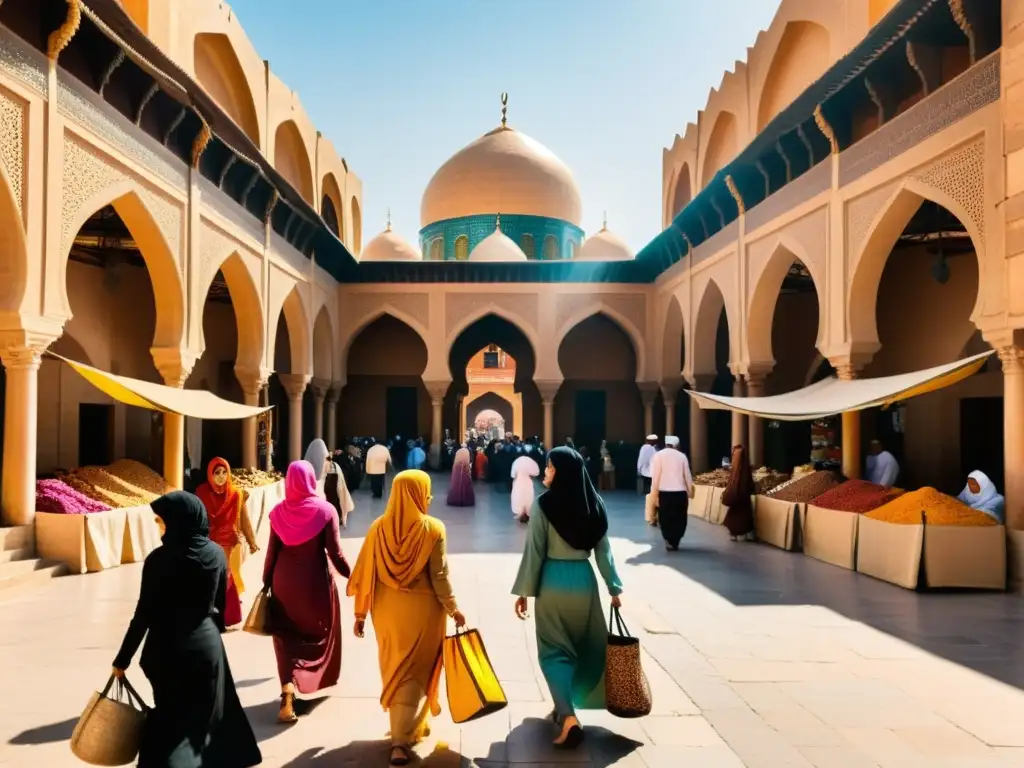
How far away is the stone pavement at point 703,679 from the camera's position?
11.4 ft

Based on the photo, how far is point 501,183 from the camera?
24.8 meters

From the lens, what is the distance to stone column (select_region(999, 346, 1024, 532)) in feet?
22.6

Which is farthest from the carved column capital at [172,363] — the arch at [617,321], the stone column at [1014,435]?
the arch at [617,321]

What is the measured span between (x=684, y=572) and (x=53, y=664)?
5.05 meters

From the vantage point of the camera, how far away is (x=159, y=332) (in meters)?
9.91

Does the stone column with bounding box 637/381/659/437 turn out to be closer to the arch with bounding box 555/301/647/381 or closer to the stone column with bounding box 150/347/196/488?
the arch with bounding box 555/301/647/381

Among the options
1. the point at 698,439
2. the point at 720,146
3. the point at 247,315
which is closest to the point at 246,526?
the point at 247,315

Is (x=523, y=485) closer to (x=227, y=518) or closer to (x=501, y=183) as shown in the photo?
(x=227, y=518)

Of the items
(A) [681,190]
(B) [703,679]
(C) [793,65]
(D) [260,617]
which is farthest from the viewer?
(A) [681,190]

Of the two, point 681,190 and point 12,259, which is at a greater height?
point 681,190

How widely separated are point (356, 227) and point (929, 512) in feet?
56.7

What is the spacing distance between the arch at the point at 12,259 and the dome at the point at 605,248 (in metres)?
17.2

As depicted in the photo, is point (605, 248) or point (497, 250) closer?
point (497, 250)

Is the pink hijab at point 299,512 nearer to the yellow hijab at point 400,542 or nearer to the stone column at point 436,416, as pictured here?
the yellow hijab at point 400,542
